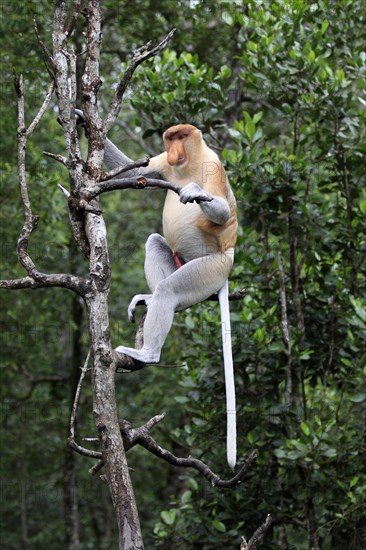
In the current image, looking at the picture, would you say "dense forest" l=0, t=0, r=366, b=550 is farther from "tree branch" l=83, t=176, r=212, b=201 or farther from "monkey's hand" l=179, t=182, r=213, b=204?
"tree branch" l=83, t=176, r=212, b=201

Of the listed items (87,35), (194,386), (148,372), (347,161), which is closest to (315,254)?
(347,161)

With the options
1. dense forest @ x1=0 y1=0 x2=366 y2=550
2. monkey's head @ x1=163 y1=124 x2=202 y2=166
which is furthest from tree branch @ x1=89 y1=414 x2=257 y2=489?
dense forest @ x1=0 y1=0 x2=366 y2=550

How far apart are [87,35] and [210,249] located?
1.04 metres

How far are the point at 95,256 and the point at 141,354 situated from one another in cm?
58

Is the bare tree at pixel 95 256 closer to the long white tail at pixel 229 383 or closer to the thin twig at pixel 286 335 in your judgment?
the long white tail at pixel 229 383

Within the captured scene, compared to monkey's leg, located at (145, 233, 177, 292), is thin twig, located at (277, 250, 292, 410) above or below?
below

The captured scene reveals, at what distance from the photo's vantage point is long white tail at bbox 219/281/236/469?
8.31ft

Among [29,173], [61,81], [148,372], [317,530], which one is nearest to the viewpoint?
[61,81]

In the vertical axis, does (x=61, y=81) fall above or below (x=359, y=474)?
above

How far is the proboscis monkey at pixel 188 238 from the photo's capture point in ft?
9.77

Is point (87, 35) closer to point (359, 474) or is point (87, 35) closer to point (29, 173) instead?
point (359, 474)

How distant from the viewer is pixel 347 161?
4570 millimetres

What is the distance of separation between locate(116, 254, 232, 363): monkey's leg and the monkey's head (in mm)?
390

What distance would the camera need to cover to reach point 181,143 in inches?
124
